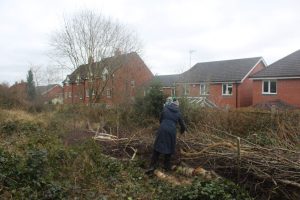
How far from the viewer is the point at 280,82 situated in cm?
2981

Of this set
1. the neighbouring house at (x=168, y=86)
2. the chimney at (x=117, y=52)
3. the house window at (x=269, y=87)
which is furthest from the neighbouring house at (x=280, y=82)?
the chimney at (x=117, y=52)

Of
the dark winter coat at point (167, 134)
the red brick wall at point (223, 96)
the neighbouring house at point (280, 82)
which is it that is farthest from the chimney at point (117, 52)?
the dark winter coat at point (167, 134)

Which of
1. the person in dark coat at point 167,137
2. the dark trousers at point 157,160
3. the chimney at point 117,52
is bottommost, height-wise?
the dark trousers at point 157,160

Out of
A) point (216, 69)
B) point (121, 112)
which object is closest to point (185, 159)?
point (121, 112)

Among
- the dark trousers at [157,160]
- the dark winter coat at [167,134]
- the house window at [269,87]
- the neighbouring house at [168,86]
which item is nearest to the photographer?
the dark winter coat at [167,134]

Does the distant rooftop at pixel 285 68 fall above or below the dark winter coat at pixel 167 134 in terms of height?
above

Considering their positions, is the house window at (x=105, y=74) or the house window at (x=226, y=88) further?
the house window at (x=226, y=88)

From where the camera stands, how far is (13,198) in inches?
243

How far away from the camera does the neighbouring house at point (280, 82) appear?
28766 millimetres

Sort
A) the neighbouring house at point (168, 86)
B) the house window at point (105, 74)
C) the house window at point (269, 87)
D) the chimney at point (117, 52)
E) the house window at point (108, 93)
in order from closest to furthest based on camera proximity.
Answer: the neighbouring house at point (168, 86), the house window at point (269, 87), the chimney at point (117, 52), the house window at point (105, 74), the house window at point (108, 93)

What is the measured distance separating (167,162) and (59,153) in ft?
8.95

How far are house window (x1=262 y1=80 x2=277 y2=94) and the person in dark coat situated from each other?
79.2 ft

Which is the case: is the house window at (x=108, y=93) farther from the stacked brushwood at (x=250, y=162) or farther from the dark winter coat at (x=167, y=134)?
the dark winter coat at (x=167, y=134)

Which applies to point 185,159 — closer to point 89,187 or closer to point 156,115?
point 89,187
